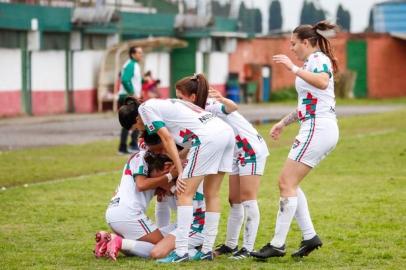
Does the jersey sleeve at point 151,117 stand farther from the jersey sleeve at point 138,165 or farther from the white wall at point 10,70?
the white wall at point 10,70

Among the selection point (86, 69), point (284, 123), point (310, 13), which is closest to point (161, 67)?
point (86, 69)

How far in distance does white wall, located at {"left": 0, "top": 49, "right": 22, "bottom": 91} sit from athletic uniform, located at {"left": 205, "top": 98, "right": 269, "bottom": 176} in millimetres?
26723

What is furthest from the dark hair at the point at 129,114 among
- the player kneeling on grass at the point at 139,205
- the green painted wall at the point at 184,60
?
the green painted wall at the point at 184,60

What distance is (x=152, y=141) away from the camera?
1040 centimetres

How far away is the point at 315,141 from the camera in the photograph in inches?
397

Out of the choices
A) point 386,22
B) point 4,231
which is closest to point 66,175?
point 4,231

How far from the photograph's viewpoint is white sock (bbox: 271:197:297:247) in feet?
33.2

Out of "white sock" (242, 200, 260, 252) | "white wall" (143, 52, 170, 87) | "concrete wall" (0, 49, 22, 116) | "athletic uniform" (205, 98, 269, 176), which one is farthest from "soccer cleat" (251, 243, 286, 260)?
"white wall" (143, 52, 170, 87)

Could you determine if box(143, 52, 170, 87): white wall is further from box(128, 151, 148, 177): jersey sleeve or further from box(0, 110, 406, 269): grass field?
box(128, 151, 148, 177): jersey sleeve

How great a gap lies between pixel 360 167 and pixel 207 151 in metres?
9.69

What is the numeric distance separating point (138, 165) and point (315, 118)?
5.41 feet

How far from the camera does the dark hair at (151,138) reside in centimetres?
1032

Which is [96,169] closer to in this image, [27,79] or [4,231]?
[4,231]

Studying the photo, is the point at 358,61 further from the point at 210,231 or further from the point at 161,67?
the point at 210,231
